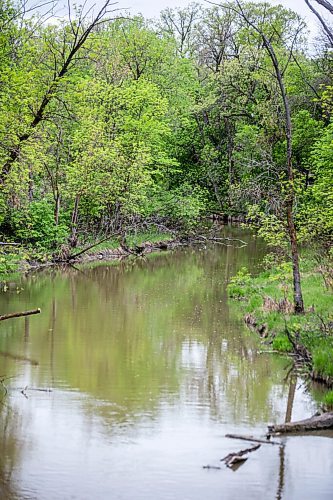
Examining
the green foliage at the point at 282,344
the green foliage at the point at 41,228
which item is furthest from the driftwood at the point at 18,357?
the green foliage at the point at 41,228

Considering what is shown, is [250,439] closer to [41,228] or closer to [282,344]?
[282,344]

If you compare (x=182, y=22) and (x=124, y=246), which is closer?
(x=124, y=246)

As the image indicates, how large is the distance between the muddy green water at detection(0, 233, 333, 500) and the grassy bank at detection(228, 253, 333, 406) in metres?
0.56

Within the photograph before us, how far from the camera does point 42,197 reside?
3866cm


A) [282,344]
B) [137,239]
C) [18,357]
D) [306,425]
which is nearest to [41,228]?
[137,239]

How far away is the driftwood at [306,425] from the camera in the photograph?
1060 cm

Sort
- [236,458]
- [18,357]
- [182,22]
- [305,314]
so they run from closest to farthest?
[236,458]
[18,357]
[305,314]
[182,22]

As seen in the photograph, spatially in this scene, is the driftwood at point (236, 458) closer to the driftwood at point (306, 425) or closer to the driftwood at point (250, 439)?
the driftwood at point (250, 439)

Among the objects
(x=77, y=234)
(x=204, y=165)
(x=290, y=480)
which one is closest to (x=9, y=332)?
(x=290, y=480)

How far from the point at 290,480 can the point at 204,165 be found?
4755 centimetres

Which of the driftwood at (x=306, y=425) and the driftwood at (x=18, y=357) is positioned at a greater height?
the driftwood at (x=18, y=357)

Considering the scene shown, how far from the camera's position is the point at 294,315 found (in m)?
17.5

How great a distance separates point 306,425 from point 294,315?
706cm

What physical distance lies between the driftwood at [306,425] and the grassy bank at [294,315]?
116 cm
